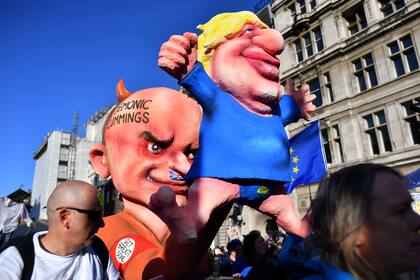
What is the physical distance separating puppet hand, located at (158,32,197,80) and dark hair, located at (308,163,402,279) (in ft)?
4.46

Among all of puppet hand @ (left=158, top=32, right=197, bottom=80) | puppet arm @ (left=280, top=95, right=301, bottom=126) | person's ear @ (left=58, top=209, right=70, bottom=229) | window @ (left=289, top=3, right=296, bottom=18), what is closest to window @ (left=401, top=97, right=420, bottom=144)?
window @ (left=289, top=3, right=296, bottom=18)

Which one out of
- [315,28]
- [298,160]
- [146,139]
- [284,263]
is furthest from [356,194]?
[315,28]

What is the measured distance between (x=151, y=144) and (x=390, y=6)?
1347 cm

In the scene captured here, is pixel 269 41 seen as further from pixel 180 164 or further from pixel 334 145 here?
pixel 334 145

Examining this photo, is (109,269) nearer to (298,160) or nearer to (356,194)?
(356,194)

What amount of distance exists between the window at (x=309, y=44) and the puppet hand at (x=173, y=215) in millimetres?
14681

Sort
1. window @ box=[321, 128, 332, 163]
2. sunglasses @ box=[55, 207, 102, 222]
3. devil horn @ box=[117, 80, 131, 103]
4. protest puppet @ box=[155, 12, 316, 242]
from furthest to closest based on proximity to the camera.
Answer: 1. window @ box=[321, 128, 332, 163]
2. devil horn @ box=[117, 80, 131, 103]
3. protest puppet @ box=[155, 12, 316, 242]
4. sunglasses @ box=[55, 207, 102, 222]

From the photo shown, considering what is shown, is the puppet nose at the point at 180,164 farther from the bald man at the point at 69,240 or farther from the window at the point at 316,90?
the window at the point at 316,90

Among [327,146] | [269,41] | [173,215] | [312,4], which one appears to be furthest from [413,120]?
[173,215]

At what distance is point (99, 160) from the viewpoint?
2.71 metres

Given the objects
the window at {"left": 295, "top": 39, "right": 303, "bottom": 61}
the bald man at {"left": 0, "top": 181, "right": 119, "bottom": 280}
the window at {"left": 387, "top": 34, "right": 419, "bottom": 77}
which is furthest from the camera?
the window at {"left": 295, "top": 39, "right": 303, "bottom": 61}

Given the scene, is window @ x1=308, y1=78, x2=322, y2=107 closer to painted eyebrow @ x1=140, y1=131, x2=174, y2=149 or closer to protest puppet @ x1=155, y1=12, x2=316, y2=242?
protest puppet @ x1=155, y1=12, x2=316, y2=242

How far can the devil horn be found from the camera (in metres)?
2.94

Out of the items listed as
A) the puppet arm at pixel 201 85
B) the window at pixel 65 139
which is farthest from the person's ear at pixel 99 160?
the window at pixel 65 139
